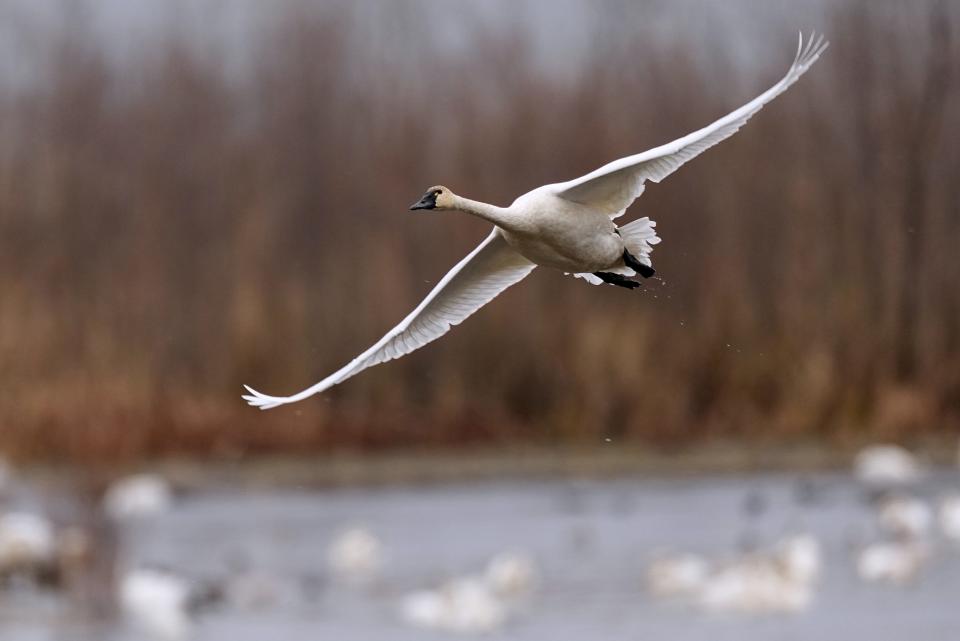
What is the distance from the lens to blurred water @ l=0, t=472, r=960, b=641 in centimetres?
1605

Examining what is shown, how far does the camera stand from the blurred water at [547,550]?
16.0m

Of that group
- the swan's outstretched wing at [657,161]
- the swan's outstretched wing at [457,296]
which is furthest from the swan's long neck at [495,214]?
the swan's outstretched wing at [457,296]

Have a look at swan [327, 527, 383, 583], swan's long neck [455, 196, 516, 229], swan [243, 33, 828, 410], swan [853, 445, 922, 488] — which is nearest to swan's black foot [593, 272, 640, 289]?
swan [243, 33, 828, 410]

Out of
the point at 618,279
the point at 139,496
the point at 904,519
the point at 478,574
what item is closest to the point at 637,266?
the point at 618,279

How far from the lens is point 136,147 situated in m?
25.2

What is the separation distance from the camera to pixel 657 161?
7.29 m

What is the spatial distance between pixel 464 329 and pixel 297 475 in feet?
7.47

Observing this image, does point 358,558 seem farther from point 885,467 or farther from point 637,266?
point 637,266

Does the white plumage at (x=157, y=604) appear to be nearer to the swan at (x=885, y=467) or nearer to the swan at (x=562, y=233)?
the swan at (x=885, y=467)

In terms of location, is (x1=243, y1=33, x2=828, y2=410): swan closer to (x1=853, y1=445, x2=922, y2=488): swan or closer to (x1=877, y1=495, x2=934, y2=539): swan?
(x1=877, y1=495, x2=934, y2=539): swan

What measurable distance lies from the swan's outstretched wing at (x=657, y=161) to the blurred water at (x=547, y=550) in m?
8.06

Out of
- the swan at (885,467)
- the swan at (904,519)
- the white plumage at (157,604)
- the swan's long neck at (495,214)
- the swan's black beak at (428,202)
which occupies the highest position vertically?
the swan at (885,467)

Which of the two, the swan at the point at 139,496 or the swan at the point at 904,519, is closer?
the swan at the point at 904,519

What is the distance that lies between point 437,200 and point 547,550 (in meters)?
11.7
